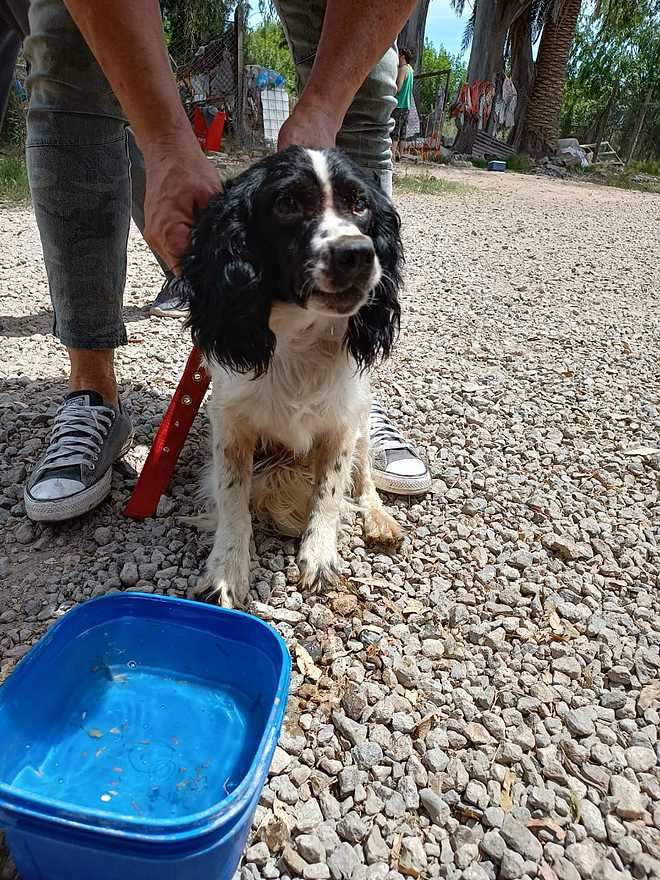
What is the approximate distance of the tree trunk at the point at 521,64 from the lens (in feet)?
61.9

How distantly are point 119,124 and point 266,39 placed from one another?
2938 cm

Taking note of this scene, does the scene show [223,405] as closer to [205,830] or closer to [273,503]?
[273,503]

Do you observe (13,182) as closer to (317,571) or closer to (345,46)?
Result: (345,46)

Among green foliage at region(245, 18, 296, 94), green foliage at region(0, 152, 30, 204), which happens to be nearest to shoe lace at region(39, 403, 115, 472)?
green foliage at region(0, 152, 30, 204)

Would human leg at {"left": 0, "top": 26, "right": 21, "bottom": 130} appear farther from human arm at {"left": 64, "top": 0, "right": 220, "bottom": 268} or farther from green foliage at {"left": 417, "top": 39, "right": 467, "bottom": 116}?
green foliage at {"left": 417, "top": 39, "right": 467, "bottom": 116}

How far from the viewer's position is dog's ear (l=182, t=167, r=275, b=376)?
178cm

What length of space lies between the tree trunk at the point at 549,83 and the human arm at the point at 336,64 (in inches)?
727

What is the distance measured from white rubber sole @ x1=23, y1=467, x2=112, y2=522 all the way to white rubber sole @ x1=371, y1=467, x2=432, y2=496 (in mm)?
1000

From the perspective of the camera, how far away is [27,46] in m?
2.17

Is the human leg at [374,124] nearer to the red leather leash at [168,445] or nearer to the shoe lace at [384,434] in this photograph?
the shoe lace at [384,434]

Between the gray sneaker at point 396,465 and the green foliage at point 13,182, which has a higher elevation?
the gray sneaker at point 396,465

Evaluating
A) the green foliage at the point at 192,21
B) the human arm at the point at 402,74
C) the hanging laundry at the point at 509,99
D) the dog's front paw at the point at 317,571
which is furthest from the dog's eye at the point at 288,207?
the hanging laundry at the point at 509,99

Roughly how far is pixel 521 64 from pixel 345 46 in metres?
20.7

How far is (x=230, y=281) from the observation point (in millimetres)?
1785
